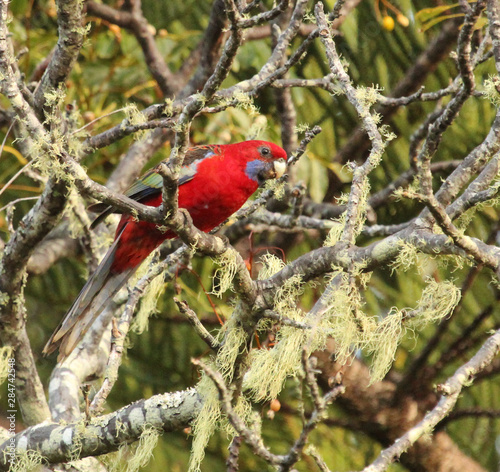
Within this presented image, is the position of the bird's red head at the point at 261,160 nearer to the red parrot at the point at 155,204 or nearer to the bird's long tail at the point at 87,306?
the red parrot at the point at 155,204

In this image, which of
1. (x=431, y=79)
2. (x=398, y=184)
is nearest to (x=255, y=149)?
(x=398, y=184)

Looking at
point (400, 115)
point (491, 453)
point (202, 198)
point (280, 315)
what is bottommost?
point (491, 453)

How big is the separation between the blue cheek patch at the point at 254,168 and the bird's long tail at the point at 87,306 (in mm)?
795

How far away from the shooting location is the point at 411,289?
5293mm

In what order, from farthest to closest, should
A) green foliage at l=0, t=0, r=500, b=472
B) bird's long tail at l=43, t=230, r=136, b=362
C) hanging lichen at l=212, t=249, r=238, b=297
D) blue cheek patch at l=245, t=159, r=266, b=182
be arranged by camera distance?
green foliage at l=0, t=0, r=500, b=472 < blue cheek patch at l=245, t=159, r=266, b=182 < bird's long tail at l=43, t=230, r=136, b=362 < hanging lichen at l=212, t=249, r=238, b=297

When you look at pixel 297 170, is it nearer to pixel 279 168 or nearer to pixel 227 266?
pixel 279 168

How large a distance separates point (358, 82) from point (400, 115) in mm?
456

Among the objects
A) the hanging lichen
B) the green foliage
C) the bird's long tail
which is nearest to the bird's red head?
the green foliage

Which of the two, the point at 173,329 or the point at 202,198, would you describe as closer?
the point at 202,198

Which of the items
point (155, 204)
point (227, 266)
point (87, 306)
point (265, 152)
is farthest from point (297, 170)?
point (227, 266)

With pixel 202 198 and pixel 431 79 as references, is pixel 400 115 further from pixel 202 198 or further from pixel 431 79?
pixel 202 198

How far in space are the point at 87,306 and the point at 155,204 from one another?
0.70m

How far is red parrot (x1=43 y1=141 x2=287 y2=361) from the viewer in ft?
11.7

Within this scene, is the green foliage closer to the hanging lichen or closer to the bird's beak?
the bird's beak
